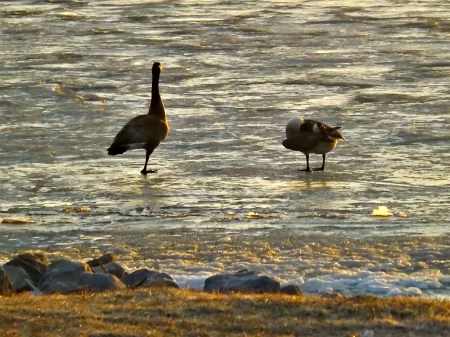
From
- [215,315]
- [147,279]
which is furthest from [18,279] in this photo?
[215,315]

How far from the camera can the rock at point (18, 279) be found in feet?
26.9

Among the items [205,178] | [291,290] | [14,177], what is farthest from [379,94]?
[291,290]

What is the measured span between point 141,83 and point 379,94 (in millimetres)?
4106

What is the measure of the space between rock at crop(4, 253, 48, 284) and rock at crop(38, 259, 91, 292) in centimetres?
14

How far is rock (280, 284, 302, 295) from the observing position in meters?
7.84

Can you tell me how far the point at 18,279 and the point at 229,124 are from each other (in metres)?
7.64

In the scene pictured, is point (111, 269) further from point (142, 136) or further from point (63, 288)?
point (142, 136)

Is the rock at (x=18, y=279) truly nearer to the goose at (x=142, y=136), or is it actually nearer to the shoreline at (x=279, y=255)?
the shoreline at (x=279, y=255)

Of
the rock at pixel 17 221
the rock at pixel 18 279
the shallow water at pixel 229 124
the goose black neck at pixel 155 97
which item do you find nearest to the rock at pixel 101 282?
the rock at pixel 18 279

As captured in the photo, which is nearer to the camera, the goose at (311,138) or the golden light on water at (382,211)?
the golden light on water at (382,211)

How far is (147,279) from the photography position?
320 inches

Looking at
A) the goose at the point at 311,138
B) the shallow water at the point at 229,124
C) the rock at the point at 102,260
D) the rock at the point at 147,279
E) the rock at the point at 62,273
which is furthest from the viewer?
the goose at the point at 311,138

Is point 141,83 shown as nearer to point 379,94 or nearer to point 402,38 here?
point 379,94

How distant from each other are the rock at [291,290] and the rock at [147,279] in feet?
2.43
